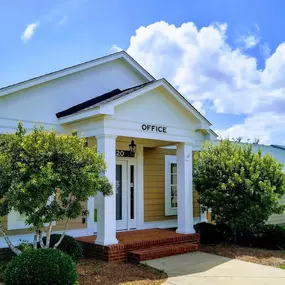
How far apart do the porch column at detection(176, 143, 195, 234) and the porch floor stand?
319 millimetres

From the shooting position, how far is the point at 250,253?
979 centimetres

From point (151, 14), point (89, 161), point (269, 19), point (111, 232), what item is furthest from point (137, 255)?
point (269, 19)

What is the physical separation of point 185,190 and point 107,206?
113 inches

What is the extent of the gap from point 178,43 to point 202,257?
699 centimetres

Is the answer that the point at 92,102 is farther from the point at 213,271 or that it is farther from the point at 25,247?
the point at 213,271

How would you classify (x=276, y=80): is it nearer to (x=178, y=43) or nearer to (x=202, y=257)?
(x=178, y=43)

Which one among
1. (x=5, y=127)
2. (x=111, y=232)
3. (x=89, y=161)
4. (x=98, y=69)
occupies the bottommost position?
(x=111, y=232)

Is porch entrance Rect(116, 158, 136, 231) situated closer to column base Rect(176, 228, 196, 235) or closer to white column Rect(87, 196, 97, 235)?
white column Rect(87, 196, 97, 235)

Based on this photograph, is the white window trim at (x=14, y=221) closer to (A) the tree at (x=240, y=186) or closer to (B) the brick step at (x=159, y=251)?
(B) the brick step at (x=159, y=251)

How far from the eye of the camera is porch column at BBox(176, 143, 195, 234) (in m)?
10.6

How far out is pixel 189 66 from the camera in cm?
1373

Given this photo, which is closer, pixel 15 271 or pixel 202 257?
pixel 15 271

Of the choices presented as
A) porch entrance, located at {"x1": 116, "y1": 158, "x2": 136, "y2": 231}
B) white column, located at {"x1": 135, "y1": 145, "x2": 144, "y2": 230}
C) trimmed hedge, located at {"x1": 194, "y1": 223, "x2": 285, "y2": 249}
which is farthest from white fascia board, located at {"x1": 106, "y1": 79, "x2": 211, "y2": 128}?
trimmed hedge, located at {"x1": 194, "y1": 223, "x2": 285, "y2": 249}

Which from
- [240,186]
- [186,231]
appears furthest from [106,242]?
[240,186]
